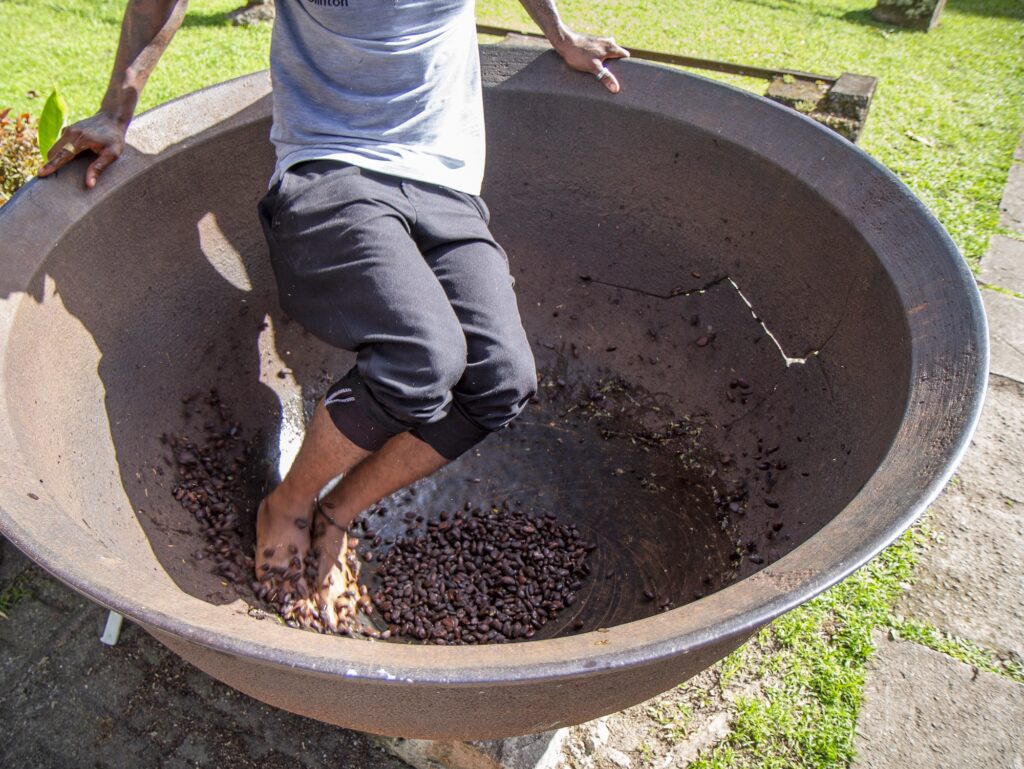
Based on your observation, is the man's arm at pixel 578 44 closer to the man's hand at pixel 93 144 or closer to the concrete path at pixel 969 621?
the man's hand at pixel 93 144

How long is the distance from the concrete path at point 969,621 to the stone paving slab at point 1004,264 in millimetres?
553

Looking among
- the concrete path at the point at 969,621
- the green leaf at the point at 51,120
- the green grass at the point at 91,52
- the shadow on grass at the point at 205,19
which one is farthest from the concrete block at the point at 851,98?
the shadow on grass at the point at 205,19

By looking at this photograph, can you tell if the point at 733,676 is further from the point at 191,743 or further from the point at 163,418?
the point at 163,418

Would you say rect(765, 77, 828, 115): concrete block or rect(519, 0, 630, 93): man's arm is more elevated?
rect(519, 0, 630, 93): man's arm

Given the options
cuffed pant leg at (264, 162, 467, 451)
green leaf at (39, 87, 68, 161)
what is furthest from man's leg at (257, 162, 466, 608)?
green leaf at (39, 87, 68, 161)

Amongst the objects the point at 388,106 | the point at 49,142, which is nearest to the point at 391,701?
the point at 388,106

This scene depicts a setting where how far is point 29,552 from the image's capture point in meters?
1.21

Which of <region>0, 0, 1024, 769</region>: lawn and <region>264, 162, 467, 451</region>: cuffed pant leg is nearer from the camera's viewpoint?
<region>264, 162, 467, 451</region>: cuffed pant leg

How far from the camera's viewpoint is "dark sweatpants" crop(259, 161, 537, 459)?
1800 millimetres

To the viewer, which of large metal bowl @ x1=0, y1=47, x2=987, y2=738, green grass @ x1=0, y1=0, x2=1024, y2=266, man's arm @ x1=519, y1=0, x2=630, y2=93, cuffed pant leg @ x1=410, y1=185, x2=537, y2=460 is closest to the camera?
large metal bowl @ x1=0, y1=47, x2=987, y2=738

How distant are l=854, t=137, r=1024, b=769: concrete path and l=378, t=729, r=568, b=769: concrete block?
Answer: 79 cm

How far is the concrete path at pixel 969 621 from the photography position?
2096 millimetres

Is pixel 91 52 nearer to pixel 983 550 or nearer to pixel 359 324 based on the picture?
pixel 359 324

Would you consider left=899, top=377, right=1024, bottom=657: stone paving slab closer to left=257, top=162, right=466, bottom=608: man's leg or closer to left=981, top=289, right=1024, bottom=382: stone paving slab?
left=981, top=289, right=1024, bottom=382: stone paving slab
